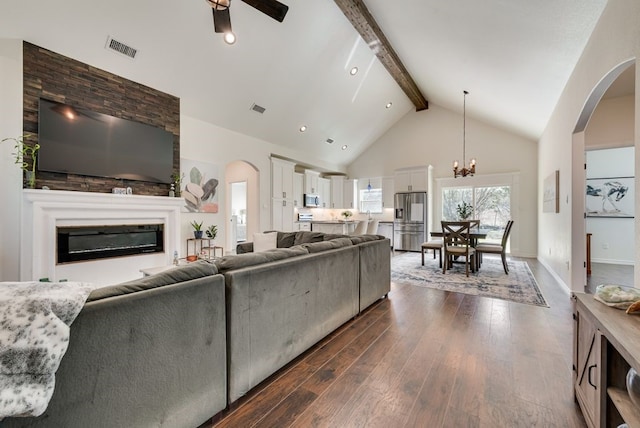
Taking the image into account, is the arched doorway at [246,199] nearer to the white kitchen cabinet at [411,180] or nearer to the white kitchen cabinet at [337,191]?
the white kitchen cabinet at [337,191]

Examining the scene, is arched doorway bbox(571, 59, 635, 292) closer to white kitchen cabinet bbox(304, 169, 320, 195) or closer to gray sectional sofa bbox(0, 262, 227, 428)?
gray sectional sofa bbox(0, 262, 227, 428)

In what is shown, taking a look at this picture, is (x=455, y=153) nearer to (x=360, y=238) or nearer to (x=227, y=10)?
(x=360, y=238)

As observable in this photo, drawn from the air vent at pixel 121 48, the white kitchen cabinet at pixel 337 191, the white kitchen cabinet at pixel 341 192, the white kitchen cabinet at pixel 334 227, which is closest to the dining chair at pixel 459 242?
the white kitchen cabinet at pixel 334 227

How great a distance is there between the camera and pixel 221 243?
5867 mm

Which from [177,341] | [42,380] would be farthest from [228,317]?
[42,380]

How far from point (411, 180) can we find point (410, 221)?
1.20 meters

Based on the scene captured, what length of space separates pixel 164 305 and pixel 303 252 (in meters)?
1.12

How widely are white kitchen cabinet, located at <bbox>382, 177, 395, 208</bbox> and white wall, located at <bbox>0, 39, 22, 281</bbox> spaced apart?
785cm

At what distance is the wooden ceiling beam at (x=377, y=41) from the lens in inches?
163

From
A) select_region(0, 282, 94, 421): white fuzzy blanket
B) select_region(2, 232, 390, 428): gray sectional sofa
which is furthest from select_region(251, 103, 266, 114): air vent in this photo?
select_region(0, 282, 94, 421): white fuzzy blanket

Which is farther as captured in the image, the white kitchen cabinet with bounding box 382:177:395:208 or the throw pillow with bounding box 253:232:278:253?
the white kitchen cabinet with bounding box 382:177:395:208

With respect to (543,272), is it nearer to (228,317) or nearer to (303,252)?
(303,252)

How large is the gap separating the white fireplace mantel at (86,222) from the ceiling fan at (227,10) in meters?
2.80

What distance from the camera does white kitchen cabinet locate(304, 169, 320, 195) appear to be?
820 centimetres
